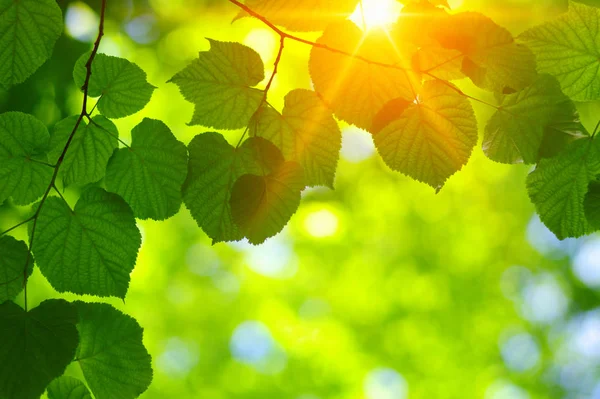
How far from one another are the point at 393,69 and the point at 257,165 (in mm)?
235

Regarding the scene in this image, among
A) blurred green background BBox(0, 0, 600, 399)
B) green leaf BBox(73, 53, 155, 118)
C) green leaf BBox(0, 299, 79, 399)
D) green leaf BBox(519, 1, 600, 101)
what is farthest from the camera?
blurred green background BBox(0, 0, 600, 399)

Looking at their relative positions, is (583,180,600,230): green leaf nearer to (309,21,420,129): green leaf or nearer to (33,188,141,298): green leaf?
(309,21,420,129): green leaf

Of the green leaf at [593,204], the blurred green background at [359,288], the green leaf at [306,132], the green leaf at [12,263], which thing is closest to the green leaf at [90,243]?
the green leaf at [12,263]

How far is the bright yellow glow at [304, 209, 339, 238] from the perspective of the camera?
7.09 m

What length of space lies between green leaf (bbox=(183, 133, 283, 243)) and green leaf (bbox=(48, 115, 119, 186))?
16 centimetres

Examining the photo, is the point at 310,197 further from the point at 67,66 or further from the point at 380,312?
the point at 67,66

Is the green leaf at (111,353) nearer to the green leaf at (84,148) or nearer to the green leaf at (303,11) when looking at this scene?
the green leaf at (84,148)

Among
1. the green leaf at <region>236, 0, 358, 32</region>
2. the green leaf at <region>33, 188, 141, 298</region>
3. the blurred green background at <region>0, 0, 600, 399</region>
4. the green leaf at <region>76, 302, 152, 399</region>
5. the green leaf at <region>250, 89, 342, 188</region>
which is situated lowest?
the green leaf at <region>76, 302, 152, 399</region>

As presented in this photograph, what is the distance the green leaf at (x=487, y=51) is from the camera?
678 mm

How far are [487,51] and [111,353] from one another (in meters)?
0.68

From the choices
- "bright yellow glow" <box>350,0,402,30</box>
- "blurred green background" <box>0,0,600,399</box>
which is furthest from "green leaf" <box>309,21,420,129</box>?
"blurred green background" <box>0,0,600,399</box>

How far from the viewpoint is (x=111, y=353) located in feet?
2.59

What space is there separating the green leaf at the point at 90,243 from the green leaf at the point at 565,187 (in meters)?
0.61

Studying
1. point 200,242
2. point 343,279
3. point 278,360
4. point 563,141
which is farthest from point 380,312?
point 563,141
